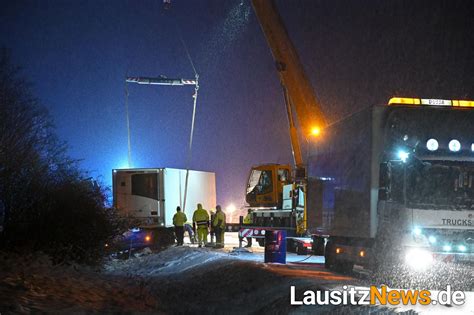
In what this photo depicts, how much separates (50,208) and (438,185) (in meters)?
8.86

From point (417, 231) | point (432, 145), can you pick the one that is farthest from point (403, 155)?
point (417, 231)

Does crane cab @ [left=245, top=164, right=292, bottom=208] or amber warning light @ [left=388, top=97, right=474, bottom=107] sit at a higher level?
amber warning light @ [left=388, top=97, right=474, bottom=107]

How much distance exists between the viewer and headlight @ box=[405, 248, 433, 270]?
11656mm

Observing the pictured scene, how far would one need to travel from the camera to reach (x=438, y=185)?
12000mm

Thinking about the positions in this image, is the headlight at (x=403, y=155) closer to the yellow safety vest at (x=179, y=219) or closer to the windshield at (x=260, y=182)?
the yellow safety vest at (x=179, y=219)

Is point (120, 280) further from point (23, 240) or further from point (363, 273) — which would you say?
point (363, 273)

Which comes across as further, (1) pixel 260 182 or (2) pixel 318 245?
(1) pixel 260 182

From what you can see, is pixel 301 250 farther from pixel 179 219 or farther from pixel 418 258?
pixel 418 258

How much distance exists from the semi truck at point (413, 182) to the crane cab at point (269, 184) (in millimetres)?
12710

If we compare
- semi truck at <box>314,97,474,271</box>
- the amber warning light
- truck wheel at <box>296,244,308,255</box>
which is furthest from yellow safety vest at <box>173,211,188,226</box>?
the amber warning light

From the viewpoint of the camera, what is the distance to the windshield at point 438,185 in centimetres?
1189

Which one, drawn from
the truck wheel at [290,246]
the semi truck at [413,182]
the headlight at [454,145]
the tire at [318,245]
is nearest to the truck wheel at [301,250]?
the truck wheel at [290,246]

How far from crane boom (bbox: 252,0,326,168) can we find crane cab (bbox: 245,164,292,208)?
13.6 ft

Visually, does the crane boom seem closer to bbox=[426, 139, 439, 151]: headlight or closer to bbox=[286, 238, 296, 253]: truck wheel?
bbox=[286, 238, 296, 253]: truck wheel
